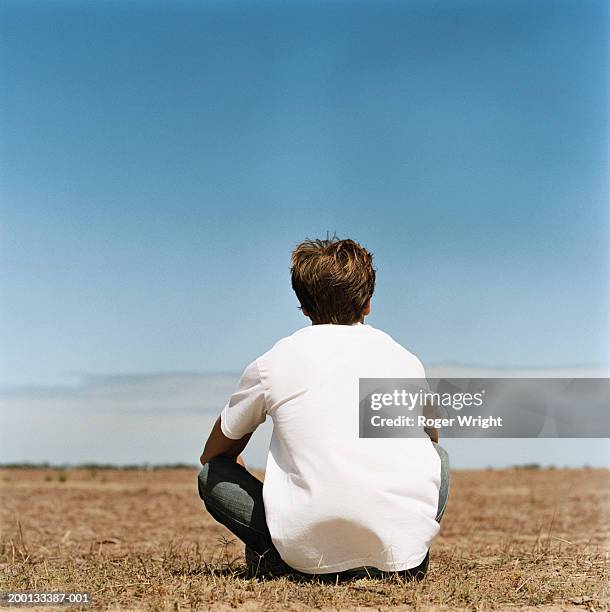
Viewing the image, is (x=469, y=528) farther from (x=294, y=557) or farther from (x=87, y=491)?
(x=87, y=491)

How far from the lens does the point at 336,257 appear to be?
365 centimetres

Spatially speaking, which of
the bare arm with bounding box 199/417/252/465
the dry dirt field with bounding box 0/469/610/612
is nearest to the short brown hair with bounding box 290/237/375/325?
the bare arm with bounding box 199/417/252/465

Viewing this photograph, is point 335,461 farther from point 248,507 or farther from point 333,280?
point 333,280

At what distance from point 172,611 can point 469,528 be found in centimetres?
509

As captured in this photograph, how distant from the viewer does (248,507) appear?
12.2 ft

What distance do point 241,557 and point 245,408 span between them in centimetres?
145

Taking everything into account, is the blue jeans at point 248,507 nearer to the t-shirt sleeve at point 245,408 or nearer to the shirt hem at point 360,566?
the shirt hem at point 360,566

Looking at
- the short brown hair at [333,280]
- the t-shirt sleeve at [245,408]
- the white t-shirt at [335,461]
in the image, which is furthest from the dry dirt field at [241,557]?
the short brown hair at [333,280]

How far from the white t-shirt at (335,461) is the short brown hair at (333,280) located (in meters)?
0.12

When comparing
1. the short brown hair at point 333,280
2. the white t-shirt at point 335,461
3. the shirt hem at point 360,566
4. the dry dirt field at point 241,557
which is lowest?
the dry dirt field at point 241,557

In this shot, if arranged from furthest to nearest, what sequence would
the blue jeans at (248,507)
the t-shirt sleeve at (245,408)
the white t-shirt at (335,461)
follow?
the blue jeans at (248,507) < the t-shirt sleeve at (245,408) < the white t-shirt at (335,461)

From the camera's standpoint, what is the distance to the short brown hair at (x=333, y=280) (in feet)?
11.9

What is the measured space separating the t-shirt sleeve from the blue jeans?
21 centimetres

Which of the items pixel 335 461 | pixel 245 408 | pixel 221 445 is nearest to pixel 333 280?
pixel 245 408
